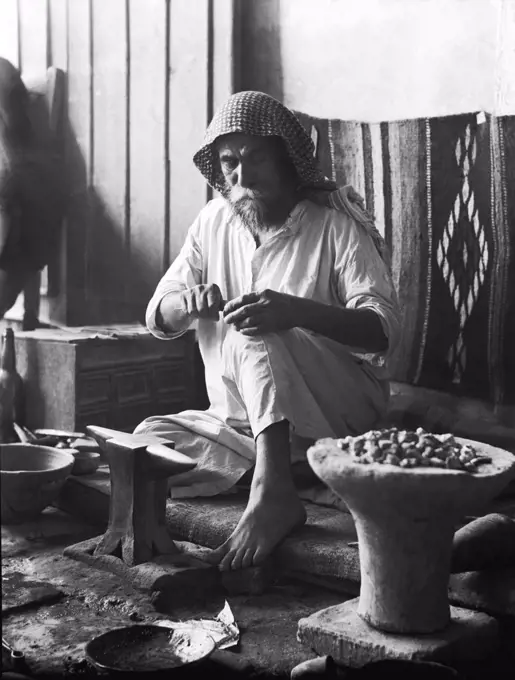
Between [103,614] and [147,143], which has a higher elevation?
[147,143]

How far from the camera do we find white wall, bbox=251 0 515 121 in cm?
316

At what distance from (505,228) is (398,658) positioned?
1823 mm

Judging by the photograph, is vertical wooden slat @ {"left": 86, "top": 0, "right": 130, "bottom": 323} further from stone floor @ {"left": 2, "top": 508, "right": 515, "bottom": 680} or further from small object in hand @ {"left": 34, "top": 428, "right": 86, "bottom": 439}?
stone floor @ {"left": 2, "top": 508, "right": 515, "bottom": 680}

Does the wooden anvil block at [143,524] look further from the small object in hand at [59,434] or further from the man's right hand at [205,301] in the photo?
the small object in hand at [59,434]

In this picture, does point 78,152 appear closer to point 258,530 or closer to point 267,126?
point 267,126

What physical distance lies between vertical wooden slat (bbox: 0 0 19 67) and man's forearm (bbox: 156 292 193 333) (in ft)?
5.85

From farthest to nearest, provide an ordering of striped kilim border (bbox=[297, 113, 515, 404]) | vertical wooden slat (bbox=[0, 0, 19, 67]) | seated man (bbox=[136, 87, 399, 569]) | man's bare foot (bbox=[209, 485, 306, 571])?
vertical wooden slat (bbox=[0, 0, 19, 67]) < striped kilim border (bbox=[297, 113, 515, 404]) < seated man (bbox=[136, 87, 399, 569]) < man's bare foot (bbox=[209, 485, 306, 571])

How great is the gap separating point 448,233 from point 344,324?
964 millimetres

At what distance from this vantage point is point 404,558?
185cm

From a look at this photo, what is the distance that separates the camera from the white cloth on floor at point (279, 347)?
8.05ft

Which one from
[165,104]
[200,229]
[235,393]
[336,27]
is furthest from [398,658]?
[165,104]

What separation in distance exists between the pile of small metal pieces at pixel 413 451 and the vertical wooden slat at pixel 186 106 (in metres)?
2.44

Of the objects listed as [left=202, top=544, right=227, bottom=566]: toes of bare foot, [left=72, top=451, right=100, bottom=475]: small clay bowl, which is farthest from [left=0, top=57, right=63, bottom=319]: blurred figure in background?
[left=202, top=544, right=227, bottom=566]: toes of bare foot

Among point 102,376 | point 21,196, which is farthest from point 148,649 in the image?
point 21,196
